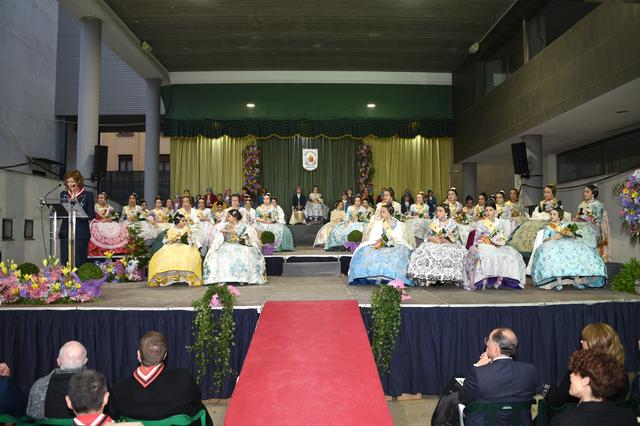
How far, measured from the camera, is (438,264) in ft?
21.0

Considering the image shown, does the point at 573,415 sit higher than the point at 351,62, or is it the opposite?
the point at 351,62

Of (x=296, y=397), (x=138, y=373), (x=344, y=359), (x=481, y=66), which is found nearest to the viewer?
(x=138, y=373)

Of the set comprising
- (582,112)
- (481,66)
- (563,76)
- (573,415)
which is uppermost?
(481,66)

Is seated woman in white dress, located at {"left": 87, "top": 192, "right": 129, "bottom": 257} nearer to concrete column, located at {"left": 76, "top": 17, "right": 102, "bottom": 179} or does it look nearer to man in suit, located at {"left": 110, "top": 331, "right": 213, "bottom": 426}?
concrete column, located at {"left": 76, "top": 17, "right": 102, "bottom": 179}

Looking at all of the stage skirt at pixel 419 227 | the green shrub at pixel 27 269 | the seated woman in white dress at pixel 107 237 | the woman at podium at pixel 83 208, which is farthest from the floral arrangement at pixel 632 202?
the seated woman in white dress at pixel 107 237

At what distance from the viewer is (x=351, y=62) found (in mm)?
14734

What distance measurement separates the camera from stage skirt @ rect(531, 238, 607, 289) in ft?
20.5

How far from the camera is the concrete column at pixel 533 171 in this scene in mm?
10938

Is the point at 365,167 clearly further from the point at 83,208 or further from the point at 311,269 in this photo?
the point at 83,208

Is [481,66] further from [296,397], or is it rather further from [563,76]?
[296,397]

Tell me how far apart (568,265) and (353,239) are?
178 inches

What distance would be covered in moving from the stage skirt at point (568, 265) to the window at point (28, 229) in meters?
9.31

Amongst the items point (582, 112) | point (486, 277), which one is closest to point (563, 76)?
point (582, 112)

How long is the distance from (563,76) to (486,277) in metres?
5.00
